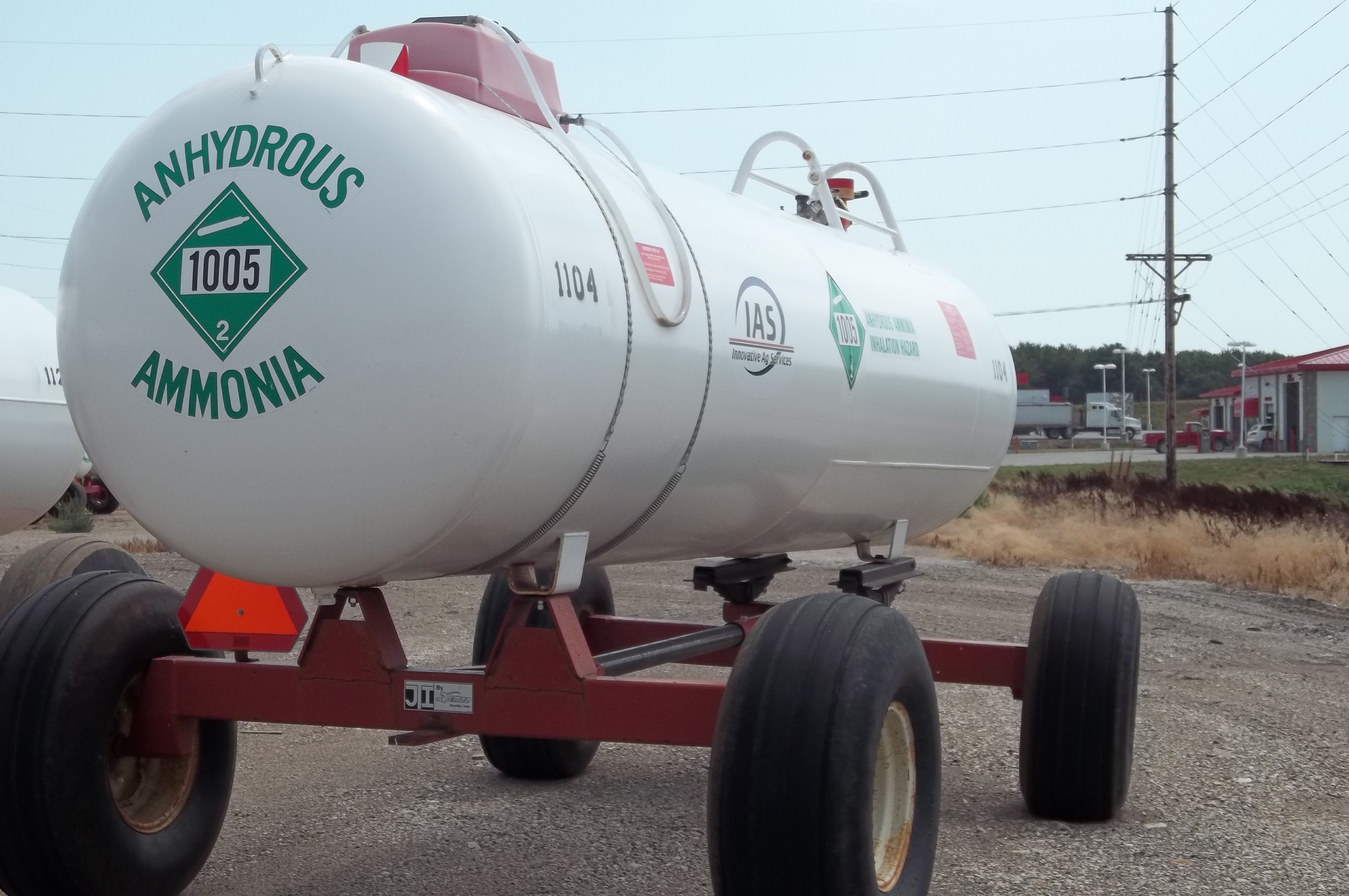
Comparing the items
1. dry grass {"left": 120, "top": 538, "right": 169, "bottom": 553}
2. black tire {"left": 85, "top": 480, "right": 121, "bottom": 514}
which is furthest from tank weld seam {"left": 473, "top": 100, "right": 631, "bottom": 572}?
black tire {"left": 85, "top": 480, "right": 121, "bottom": 514}

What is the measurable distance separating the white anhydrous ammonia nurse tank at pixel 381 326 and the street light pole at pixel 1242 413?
183 feet

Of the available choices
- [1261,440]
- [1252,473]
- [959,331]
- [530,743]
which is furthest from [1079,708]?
[1261,440]

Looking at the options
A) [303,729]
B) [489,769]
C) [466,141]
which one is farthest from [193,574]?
[466,141]

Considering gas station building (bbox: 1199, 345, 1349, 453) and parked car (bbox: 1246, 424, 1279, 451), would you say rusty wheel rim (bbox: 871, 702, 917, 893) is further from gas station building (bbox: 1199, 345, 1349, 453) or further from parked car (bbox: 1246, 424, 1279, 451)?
parked car (bbox: 1246, 424, 1279, 451)

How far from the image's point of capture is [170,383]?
363cm

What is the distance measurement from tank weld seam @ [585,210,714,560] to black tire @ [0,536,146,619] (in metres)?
3.85

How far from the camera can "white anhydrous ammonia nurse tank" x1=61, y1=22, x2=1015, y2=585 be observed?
11.4 feet

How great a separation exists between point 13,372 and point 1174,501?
15.5 m

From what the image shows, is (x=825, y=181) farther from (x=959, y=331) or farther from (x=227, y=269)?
(x=227, y=269)

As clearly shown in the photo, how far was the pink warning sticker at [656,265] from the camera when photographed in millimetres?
4102

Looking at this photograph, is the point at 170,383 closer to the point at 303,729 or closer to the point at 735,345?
the point at 735,345

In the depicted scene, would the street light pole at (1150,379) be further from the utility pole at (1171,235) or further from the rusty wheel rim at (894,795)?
the rusty wheel rim at (894,795)

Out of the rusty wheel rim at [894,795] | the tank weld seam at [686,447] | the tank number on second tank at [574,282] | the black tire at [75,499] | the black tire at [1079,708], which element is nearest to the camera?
the tank number on second tank at [574,282]

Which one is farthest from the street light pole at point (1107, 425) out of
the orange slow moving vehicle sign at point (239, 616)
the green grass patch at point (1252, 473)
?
the orange slow moving vehicle sign at point (239, 616)
